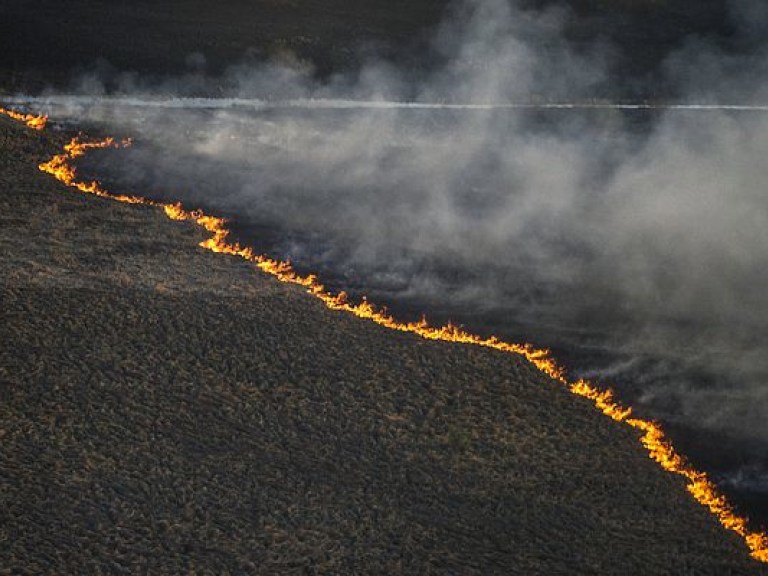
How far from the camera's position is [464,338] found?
22.0 ft

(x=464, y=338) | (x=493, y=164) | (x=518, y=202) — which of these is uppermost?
(x=493, y=164)

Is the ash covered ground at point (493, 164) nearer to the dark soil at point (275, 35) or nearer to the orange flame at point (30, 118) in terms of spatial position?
the dark soil at point (275, 35)

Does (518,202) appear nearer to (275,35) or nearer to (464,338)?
(464,338)

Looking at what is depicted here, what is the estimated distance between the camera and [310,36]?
45.5 feet

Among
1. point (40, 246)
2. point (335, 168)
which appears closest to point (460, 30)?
point (335, 168)

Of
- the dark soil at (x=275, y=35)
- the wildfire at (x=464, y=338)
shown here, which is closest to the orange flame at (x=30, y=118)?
the wildfire at (x=464, y=338)

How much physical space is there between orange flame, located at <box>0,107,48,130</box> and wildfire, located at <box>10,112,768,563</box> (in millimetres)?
595

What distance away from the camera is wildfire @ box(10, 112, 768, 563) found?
5332 mm

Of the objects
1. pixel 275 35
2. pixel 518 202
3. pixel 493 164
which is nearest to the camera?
pixel 518 202

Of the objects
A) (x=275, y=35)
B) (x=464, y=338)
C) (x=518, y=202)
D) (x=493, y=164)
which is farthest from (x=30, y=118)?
(x=464, y=338)

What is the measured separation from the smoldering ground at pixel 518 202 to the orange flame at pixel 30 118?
31cm

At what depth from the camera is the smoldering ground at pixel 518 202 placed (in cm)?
689

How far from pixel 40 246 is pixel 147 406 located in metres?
2.39

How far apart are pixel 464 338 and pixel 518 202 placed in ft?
9.18
